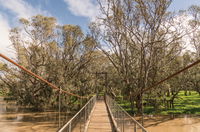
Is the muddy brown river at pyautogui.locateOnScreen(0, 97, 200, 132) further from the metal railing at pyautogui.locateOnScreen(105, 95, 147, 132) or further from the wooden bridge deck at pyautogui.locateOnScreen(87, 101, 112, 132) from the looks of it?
the metal railing at pyautogui.locateOnScreen(105, 95, 147, 132)

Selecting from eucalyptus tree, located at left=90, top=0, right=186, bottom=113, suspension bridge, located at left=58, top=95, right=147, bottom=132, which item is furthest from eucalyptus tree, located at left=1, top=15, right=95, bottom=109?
suspension bridge, located at left=58, top=95, right=147, bottom=132

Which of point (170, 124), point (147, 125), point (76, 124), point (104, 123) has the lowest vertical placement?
point (170, 124)

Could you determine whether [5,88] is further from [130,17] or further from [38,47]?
[130,17]

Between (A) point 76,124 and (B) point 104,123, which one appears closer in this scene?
(A) point 76,124

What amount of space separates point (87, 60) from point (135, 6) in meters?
9.47

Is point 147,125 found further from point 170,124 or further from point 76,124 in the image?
point 76,124

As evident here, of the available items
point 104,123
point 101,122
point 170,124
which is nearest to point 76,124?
point 104,123

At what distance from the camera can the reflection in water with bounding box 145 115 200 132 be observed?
15895mm

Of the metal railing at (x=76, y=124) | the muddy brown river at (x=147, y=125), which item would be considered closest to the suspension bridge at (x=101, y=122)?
the metal railing at (x=76, y=124)

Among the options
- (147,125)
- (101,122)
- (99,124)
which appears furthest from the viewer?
(147,125)

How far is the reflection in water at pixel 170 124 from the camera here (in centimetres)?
1590

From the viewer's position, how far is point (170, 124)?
687 inches

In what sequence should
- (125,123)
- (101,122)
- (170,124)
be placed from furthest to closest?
1. (170,124)
2. (101,122)
3. (125,123)

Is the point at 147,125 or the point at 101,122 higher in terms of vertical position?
the point at 101,122
